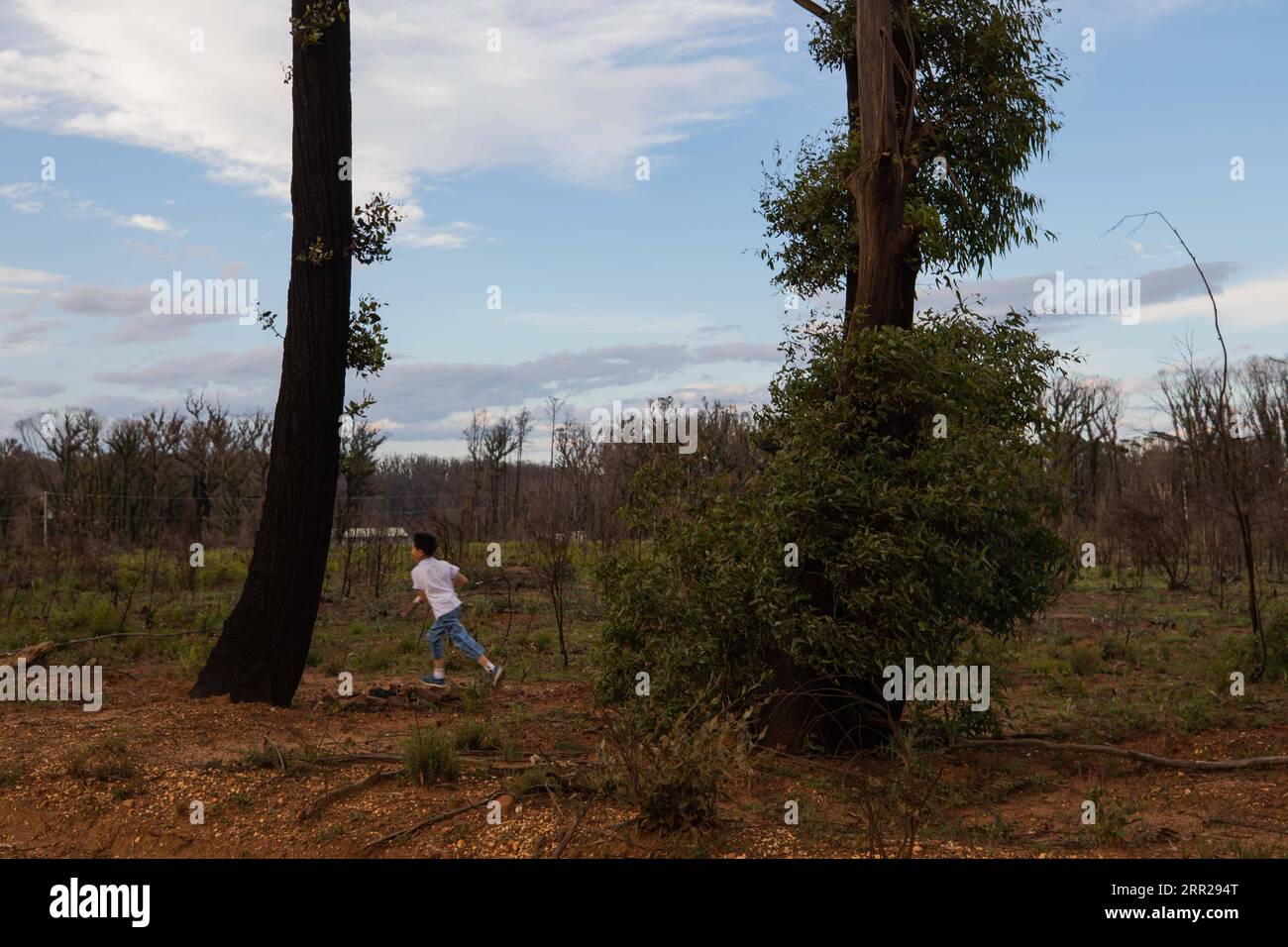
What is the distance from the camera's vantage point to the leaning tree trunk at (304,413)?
874 centimetres

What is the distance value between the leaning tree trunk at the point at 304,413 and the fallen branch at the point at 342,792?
2.63 m

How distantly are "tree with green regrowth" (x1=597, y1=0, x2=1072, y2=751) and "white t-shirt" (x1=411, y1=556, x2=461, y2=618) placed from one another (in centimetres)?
250

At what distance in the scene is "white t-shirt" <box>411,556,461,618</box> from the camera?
1032 centimetres

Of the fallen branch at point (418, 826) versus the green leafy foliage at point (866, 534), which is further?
the green leafy foliage at point (866, 534)

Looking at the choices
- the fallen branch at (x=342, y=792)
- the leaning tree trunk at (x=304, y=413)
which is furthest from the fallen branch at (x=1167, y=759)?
the leaning tree trunk at (x=304, y=413)

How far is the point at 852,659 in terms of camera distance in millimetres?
6938

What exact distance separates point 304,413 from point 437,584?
2.27 meters
